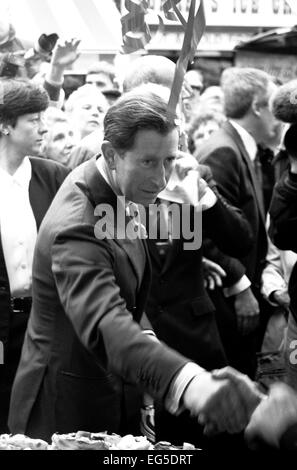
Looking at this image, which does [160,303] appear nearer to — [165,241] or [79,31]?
[165,241]

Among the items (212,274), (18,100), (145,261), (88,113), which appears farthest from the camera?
(88,113)

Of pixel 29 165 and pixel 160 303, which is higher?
pixel 29 165

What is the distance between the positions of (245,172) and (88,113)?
1.42 metres

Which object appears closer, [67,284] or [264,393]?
[264,393]

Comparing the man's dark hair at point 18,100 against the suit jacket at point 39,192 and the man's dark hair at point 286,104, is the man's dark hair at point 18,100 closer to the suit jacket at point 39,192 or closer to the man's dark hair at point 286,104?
the suit jacket at point 39,192

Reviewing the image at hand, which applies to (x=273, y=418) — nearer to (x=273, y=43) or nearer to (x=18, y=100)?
(x=18, y=100)

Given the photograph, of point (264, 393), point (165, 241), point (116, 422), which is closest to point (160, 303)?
point (165, 241)

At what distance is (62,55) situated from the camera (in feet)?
17.7

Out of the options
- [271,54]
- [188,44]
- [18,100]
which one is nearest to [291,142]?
[188,44]

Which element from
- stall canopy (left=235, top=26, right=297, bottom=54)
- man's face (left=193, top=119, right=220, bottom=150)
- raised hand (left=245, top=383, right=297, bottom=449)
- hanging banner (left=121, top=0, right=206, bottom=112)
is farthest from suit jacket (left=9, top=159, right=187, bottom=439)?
A: stall canopy (left=235, top=26, right=297, bottom=54)

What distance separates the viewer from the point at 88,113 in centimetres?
618

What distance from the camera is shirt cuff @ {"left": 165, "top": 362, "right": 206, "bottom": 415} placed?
255 centimetres

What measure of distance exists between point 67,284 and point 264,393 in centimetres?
64

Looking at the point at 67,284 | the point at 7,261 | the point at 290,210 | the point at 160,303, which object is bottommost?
the point at 160,303
